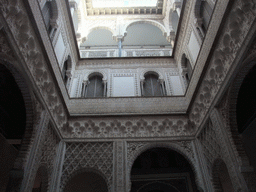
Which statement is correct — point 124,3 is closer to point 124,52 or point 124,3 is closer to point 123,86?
point 124,52

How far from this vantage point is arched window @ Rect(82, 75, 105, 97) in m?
7.91

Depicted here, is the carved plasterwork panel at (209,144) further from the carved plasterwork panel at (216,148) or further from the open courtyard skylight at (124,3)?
the open courtyard skylight at (124,3)

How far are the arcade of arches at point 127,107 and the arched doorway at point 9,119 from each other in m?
0.03

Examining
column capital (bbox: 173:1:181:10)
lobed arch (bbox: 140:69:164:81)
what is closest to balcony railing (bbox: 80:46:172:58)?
lobed arch (bbox: 140:69:164:81)

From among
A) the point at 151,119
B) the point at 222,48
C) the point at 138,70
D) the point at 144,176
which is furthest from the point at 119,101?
the point at 222,48

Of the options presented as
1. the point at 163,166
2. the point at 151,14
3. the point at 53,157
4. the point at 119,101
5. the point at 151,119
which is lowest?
the point at 53,157

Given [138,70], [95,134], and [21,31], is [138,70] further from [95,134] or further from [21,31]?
[21,31]

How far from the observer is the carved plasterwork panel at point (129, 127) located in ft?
19.6

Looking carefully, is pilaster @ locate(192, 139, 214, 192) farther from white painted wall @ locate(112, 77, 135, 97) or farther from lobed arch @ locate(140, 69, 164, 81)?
lobed arch @ locate(140, 69, 164, 81)

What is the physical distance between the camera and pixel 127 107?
21.5ft

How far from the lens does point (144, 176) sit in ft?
23.9

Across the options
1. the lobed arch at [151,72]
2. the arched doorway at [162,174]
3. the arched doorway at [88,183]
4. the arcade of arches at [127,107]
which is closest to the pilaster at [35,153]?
the arcade of arches at [127,107]

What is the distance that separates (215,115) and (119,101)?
2.95 m

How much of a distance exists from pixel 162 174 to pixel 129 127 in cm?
241
